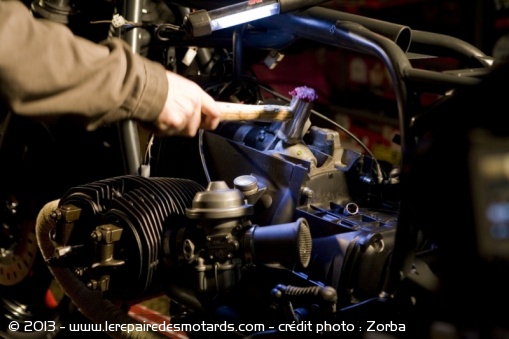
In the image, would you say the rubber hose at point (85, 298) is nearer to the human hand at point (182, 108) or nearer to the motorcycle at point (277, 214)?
the motorcycle at point (277, 214)

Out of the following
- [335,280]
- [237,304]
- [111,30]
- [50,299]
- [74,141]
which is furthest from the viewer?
[50,299]

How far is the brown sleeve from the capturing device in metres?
0.94

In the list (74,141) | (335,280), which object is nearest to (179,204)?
(335,280)

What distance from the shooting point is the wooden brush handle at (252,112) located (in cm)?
120

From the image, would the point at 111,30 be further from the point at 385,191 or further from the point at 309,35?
the point at 385,191

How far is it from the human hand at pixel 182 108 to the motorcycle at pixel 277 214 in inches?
3.6

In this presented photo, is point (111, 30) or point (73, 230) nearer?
point (73, 230)

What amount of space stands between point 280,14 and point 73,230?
61cm

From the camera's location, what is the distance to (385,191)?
1324mm

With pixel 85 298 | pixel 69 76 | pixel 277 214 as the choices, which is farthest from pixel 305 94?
pixel 85 298

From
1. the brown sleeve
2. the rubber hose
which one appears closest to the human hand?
the brown sleeve

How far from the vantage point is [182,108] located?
1098 mm

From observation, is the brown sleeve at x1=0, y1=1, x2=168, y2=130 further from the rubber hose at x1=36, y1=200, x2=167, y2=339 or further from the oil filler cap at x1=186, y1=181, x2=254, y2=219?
the rubber hose at x1=36, y1=200, x2=167, y2=339

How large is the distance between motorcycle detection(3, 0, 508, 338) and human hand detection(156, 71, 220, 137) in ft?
0.30
